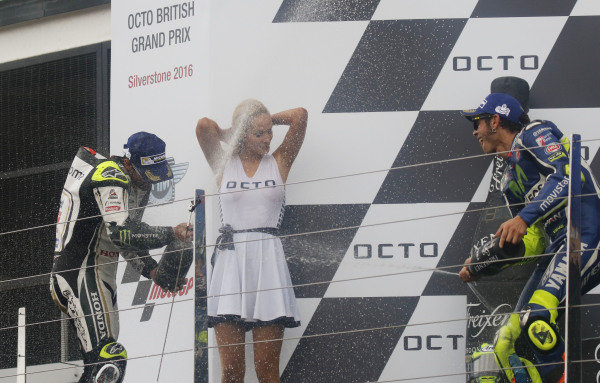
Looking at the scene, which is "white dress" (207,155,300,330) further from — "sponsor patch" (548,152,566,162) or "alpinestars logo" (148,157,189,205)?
"sponsor patch" (548,152,566,162)

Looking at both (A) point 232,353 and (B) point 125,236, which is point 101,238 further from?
(A) point 232,353

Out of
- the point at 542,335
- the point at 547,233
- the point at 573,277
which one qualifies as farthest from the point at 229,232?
the point at 573,277

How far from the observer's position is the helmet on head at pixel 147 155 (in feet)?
17.0

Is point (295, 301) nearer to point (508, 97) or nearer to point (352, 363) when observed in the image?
point (352, 363)

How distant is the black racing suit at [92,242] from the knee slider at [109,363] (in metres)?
0.06

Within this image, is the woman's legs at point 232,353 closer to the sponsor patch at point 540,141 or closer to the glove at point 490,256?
the glove at point 490,256

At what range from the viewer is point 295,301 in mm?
5473

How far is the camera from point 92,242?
5.21 meters

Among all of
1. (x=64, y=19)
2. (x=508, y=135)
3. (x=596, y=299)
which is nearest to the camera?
(x=508, y=135)

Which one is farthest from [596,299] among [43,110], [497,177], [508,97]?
[43,110]

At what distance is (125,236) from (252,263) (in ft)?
2.48

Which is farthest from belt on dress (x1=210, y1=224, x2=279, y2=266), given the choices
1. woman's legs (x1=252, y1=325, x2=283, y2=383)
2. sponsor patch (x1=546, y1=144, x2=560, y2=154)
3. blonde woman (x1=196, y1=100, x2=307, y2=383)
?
sponsor patch (x1=546, y1=144, x2=560, y2=154)

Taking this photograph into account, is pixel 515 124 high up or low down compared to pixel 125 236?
up

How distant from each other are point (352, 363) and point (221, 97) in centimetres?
155
